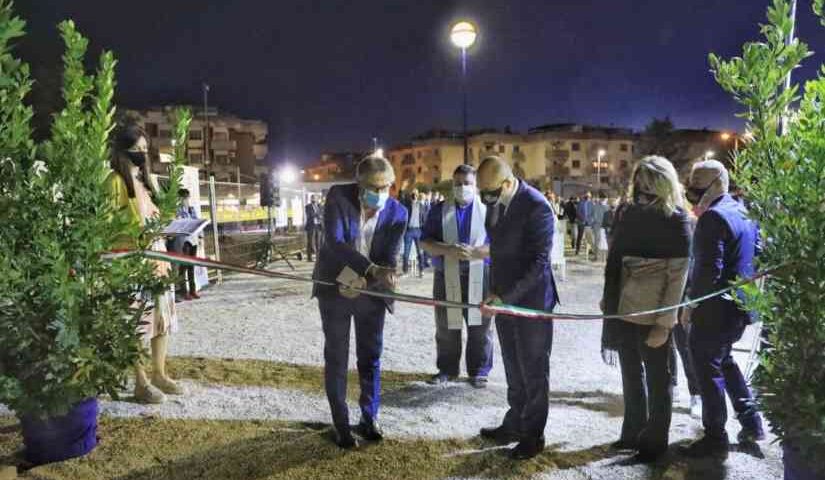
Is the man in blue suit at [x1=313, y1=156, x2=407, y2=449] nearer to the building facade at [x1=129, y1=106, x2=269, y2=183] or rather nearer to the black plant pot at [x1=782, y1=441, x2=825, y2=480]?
the black plant pot at [x1=782, y1=441, x2=825, y2=480]

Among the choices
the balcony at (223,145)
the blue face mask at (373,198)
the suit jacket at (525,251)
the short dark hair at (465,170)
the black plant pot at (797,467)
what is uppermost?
the balcony at (223,145)

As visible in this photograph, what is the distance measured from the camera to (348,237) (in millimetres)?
3908

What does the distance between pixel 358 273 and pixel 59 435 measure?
209 cm

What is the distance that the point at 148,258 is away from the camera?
398 cm

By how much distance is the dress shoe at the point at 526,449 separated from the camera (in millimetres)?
3688

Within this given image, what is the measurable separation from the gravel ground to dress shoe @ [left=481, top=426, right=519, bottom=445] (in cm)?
14

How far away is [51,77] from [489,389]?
32.4 metres

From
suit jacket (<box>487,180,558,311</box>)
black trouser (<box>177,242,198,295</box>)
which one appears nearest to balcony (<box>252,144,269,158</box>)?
black trouser (<box>177,242,198,295</box>)

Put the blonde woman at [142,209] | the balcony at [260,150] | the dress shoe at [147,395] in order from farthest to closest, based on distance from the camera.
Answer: the balcony at [260,150] → the dress shoe at [147,395] → the blonde woman at [142,209]

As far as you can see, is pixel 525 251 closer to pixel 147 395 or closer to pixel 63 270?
pixel 63 270

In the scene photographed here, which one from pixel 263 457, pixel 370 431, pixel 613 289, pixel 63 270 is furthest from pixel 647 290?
Result: pixel 63 270

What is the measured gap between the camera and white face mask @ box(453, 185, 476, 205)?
217 inches

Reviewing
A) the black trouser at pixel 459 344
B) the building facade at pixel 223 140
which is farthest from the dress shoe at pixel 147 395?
the building facade at pixel 223 140

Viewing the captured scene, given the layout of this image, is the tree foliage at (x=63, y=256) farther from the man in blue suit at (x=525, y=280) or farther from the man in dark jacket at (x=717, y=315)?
the man in dark jacket at (x=717, y=315)
